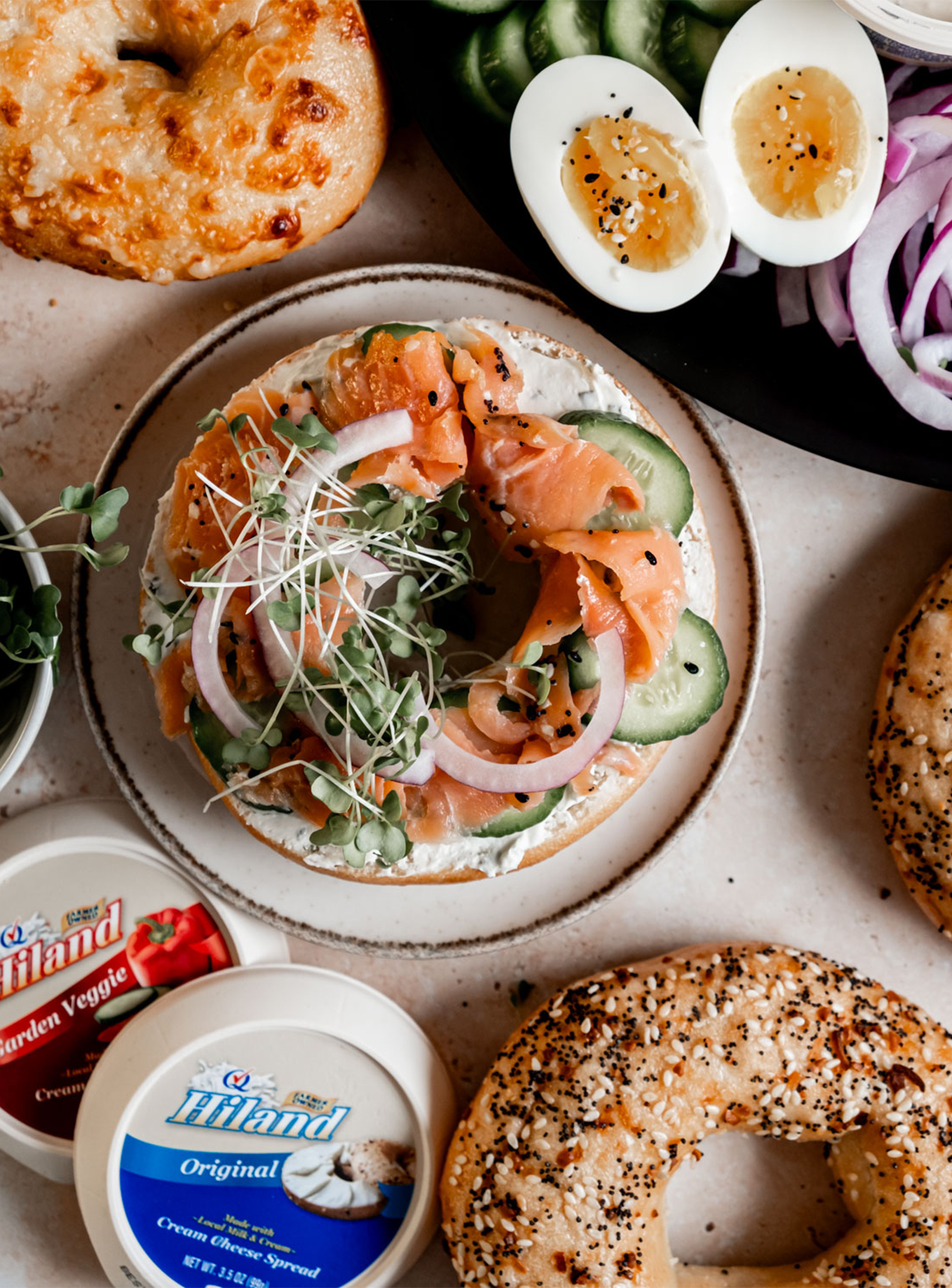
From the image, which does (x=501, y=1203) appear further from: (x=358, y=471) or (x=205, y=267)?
(x=205, y=267)

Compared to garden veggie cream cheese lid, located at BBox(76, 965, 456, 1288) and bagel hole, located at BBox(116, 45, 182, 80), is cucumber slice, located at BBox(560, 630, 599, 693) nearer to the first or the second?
garden veggie cream cheese lid, located at BBox(76, 965, 456, 1288)

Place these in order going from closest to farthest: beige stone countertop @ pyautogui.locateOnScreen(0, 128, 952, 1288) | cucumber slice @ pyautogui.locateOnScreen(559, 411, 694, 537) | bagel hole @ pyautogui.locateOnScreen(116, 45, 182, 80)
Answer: cucumber slice @ pyautogui.locateOnScreen(559, 411, 694, 537)
bagel hole @ pyautogui.locateOnScreen(116, 45, 182, 80)
beige stone countertop @ pyautogui.locateOnScreen(0, 128, 952, 1288)

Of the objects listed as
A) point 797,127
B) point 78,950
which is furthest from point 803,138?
point 78,950

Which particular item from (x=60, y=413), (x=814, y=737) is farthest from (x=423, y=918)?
(x=60, y=413)

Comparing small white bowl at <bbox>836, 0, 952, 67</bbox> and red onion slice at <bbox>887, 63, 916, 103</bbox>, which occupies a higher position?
small white bowl at <bbox>836, 0, 952, 67</bbox>

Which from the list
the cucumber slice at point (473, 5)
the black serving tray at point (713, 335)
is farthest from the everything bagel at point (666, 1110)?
the cucumber slice at point (473, 5)

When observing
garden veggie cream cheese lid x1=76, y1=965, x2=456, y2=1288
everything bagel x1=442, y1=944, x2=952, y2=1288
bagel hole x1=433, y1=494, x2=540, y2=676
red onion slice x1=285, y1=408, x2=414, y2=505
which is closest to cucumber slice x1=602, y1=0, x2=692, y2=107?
red onion slice x1=285, y1=408, x2=414, y2=505

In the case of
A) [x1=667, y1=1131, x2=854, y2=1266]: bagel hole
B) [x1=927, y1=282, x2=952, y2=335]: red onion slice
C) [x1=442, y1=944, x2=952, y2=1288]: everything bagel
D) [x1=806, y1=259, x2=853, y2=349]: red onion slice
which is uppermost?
[x1=806, y1=259, x2=853, y2=349]: red onion slice
